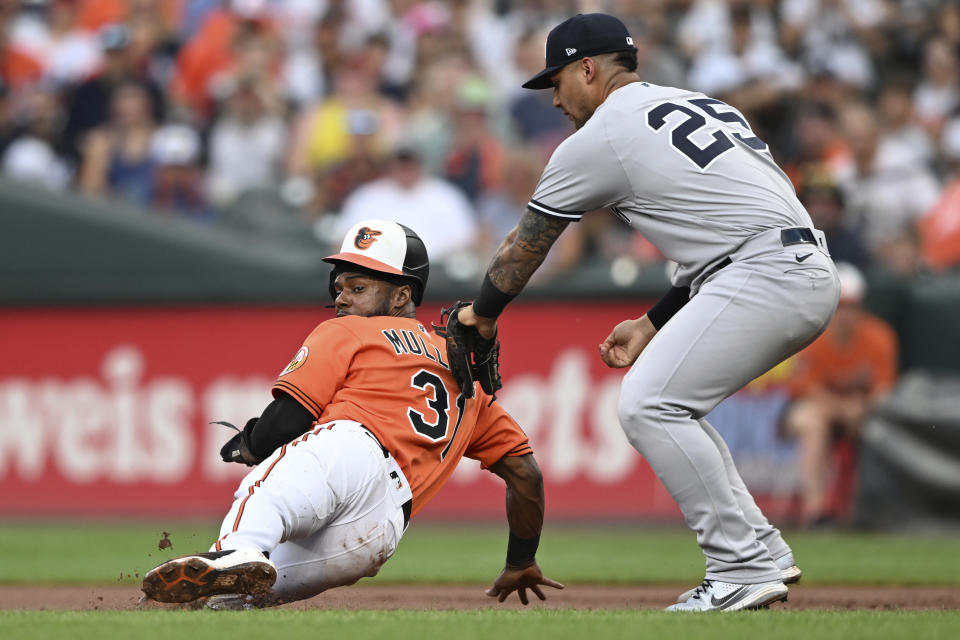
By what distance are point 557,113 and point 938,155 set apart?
11.3 ft

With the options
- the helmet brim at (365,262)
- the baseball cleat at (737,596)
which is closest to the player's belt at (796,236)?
the baseball cleat at (737,596)

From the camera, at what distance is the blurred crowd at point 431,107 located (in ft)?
38.7

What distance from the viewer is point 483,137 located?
1234cm

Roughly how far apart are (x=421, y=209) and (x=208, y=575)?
7.48 m

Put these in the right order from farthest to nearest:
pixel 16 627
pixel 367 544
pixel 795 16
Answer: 1. pixel 795 16
2. pixel 367 544
3. pixel 16 627

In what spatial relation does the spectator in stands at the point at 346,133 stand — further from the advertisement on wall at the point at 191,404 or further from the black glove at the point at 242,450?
the black glove at the point at 242,450

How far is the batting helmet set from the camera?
17.8ft

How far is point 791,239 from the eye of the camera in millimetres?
5062

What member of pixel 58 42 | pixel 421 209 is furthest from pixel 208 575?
pixel 58 42

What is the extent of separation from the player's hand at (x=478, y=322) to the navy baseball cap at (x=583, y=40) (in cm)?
89

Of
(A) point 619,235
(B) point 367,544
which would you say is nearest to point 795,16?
(A) point 619,235

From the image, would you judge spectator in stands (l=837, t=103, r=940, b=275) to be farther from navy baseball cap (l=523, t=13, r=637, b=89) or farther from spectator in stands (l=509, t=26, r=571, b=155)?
navy baseball cap (l=523, t=13, r=637, b=89)

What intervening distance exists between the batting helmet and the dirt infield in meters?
1.31

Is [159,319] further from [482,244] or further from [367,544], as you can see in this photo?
[367,544]
